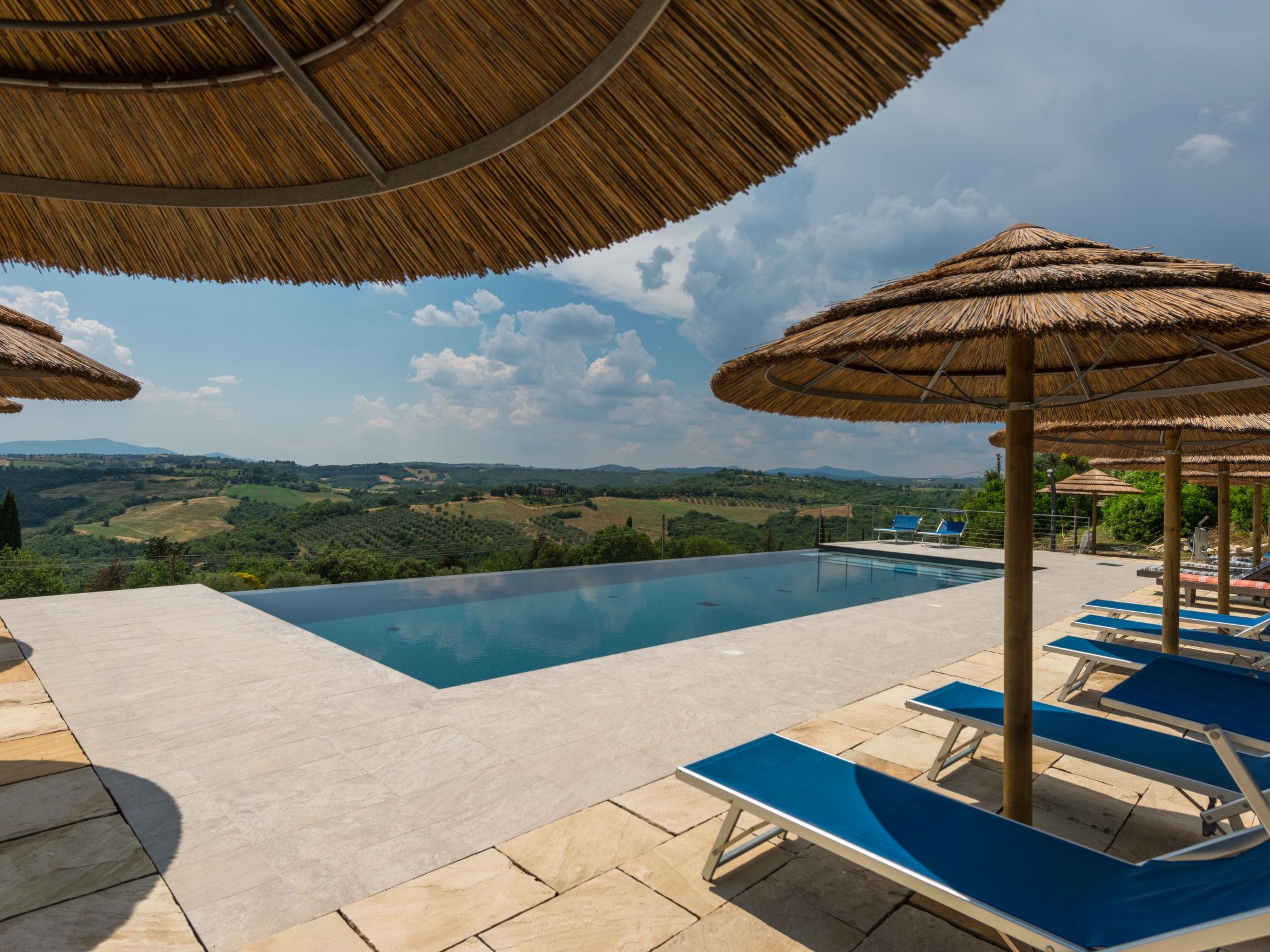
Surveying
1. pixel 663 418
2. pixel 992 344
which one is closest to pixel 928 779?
pixel 992 344

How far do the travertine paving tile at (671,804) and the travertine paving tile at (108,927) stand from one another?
4.30 ft

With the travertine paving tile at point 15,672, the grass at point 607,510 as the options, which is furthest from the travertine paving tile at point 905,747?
the grass at point 607,510

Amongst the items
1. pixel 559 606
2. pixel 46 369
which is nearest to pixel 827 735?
pixel 46 369

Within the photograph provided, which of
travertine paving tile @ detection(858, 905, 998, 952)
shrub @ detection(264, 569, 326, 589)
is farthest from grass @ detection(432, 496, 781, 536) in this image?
travertine paving tile @ detection(858, 905, 998, 952)

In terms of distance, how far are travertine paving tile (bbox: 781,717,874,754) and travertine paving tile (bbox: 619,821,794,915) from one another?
1093mm

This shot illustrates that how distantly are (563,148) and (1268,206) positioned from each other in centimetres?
3595

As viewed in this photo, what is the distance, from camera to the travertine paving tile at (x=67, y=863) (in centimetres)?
246

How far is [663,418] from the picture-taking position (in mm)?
33562

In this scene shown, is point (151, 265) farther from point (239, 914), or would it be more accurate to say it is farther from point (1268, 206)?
point (1268, 206)

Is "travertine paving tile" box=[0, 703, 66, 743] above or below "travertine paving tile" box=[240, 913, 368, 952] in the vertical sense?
below

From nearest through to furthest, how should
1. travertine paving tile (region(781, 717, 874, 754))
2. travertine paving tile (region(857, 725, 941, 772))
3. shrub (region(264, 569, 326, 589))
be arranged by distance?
travertine paving tile (region(857, 725, 941, 772)) → travertine paving tile (region(781, 717, 874, 754)) → shrub (region(264, 569, 326, 589))

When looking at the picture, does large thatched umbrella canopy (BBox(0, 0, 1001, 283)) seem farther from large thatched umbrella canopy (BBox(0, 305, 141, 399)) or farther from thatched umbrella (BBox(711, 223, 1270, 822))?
thatched umbrella (BBox(711, 223, 1270, 822))

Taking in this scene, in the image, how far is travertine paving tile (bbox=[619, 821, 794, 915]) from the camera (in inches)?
97.7

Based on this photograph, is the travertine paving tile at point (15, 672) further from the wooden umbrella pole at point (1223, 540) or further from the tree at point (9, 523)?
the tree at point (9, 523)
